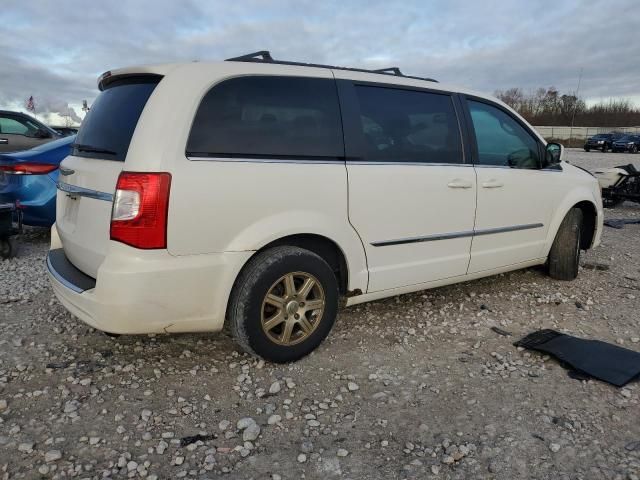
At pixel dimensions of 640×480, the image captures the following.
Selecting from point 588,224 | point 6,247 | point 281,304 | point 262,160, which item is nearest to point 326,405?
point 281,304

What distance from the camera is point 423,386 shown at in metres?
3.01

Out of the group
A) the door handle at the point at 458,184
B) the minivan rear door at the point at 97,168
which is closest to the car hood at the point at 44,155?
the minivan rear door at the point at 97,168

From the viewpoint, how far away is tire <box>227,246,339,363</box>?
2936 mm

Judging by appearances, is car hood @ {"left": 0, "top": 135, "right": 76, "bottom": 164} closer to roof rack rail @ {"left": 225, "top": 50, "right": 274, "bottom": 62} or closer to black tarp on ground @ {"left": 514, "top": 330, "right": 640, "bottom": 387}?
roof rack rail @ {"left": 225, "top": 50, "right": 274, "bottom": 62}

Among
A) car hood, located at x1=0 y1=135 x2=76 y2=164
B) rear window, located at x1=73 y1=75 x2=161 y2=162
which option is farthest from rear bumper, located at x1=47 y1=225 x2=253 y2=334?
car hood, located at x1=0 y1=135 x2=76 y2=164

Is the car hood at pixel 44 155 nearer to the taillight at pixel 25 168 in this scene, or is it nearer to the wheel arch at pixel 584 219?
the taillight at pixel 25 168

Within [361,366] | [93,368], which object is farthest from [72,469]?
[361,366]

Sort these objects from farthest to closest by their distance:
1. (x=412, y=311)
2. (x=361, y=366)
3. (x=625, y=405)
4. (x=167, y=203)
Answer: (x=412, y=311) < (x=361, y=366) < (x=625, y=405) < (x=167, y=203)

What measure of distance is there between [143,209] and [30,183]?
4078 millimetres

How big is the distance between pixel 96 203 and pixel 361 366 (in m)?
1.88

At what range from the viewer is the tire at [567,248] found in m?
4.96

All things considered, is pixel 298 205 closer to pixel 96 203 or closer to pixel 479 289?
pixel 96 203

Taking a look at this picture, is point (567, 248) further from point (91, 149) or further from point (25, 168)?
point (25, 168)

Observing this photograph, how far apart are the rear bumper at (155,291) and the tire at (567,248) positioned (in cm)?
348
